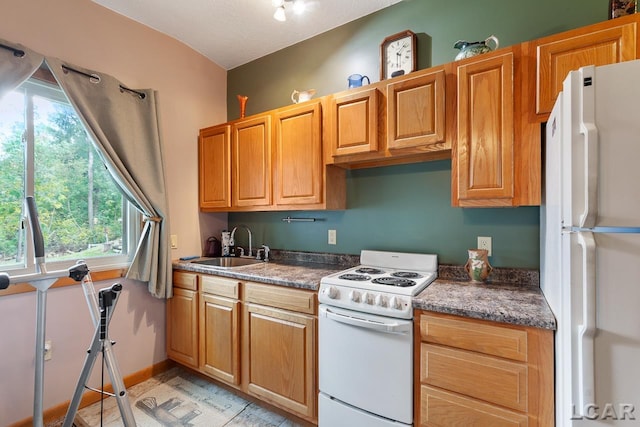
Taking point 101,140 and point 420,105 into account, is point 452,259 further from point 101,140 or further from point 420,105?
point 101,140

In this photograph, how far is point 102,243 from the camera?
225cm

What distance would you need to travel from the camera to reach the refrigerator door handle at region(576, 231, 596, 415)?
35.1 inches

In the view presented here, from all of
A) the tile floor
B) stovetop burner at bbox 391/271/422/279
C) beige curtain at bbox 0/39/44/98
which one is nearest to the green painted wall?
stovetop burner at bbox 391/271/422/279

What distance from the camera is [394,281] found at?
168cm

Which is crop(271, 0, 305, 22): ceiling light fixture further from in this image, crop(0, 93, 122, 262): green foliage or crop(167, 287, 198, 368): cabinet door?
crop(167, 287, 198, 368): cabinet door

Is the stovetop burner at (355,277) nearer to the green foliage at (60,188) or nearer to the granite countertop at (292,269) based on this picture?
the granite countertop at (292,269)

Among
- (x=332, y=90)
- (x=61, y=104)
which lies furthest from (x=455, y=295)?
(x=61, y=104)

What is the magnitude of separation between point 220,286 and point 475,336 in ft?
5.51

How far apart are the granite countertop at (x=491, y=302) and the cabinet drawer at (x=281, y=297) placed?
650 mm

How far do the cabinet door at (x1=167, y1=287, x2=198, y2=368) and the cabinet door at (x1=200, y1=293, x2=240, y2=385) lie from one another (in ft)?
0.29

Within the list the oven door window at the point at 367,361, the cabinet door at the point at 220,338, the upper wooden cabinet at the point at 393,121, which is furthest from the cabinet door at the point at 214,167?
the oven door window at the point at 367,361

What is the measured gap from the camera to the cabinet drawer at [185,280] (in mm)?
2350

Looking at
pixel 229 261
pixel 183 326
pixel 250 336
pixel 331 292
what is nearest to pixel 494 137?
pixel 331 292

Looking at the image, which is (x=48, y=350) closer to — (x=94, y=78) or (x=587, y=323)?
(x=94, y=78)
